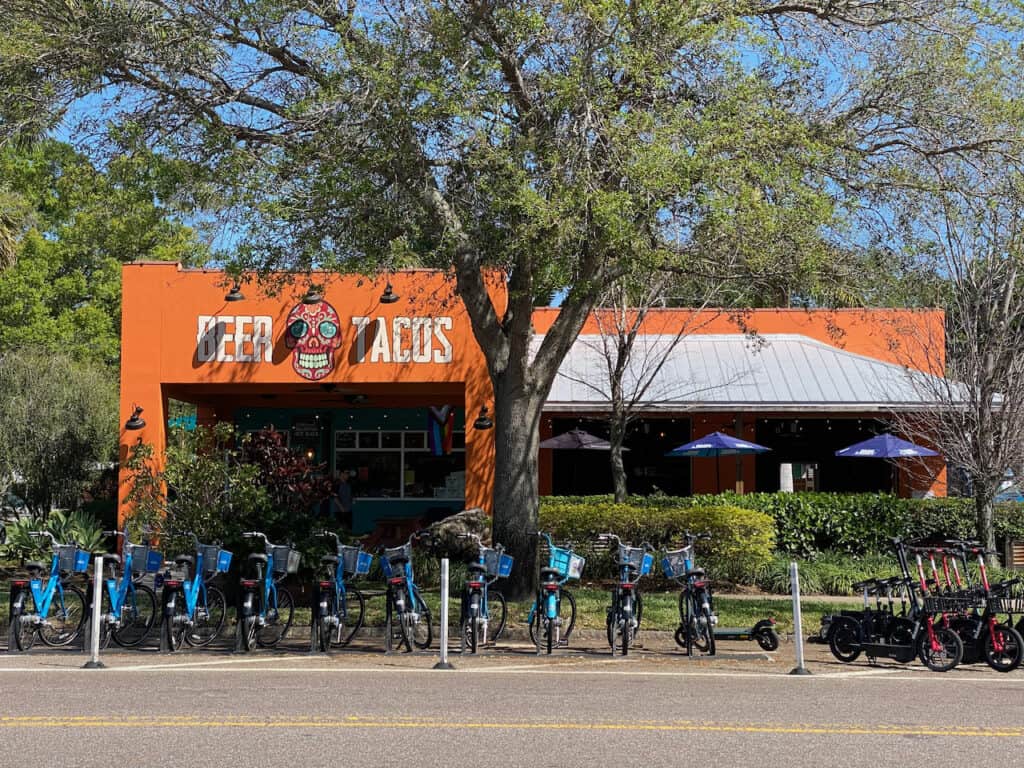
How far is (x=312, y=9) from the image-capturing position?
1347cm

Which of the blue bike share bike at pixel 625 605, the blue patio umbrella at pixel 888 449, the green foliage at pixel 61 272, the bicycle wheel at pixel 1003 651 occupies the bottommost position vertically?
the bicycle wheel at pixel 1003 651

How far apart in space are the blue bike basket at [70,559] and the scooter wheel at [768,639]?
7.40 m

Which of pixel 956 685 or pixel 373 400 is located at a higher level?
pixel 373 400

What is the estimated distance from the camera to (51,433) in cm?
2441

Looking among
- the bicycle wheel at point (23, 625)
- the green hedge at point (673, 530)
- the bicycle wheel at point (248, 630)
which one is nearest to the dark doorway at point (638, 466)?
the green hedge at point (673, 530)

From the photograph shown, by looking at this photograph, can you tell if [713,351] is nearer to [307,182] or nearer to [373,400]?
[373,400]

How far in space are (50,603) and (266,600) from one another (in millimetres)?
2338

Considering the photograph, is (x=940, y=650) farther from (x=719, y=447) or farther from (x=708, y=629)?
(x=719, y=447)

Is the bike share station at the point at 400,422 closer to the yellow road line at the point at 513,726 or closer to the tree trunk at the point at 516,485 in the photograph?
the tree trunk at the point at 516,485

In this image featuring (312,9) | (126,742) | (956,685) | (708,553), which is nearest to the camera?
(126,742)

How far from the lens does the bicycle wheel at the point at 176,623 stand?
1241 centimetres

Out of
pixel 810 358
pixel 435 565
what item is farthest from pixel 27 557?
pixel 810 358

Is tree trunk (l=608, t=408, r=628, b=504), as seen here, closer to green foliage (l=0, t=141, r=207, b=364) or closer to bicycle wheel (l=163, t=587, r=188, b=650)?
bicycle wheel (l=163, t=587, r=188, b=650)

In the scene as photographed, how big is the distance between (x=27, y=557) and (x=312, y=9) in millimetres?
10615
